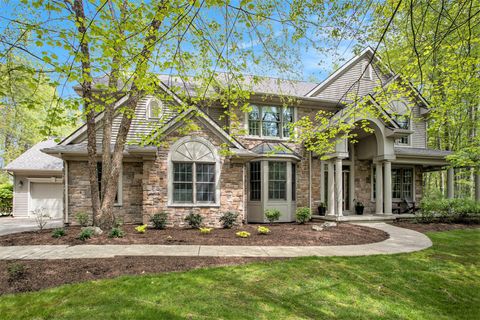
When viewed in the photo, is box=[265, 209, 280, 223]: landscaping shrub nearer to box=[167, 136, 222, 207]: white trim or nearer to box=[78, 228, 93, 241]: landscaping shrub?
box=[167, 136, 222, 207]: white trim

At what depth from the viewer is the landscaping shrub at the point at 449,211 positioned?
12.6 meters

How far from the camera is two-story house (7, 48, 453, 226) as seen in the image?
10.4 metres

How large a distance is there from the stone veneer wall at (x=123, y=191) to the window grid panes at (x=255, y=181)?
15.5 feet

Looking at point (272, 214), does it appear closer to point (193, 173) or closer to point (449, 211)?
point (193, 173)

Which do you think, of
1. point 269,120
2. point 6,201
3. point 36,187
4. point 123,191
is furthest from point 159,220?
point 6,201

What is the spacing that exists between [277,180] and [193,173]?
3.82 meters

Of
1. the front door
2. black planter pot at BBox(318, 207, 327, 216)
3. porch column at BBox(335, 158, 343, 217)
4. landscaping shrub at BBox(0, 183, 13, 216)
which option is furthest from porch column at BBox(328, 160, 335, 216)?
landscaping shrub at BBox(0, 183, 13, 216)

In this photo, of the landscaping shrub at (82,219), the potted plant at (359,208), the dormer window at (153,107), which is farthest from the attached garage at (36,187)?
the potted plant at (359,208)

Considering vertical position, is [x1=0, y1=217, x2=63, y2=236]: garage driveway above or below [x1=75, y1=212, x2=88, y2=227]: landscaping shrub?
below

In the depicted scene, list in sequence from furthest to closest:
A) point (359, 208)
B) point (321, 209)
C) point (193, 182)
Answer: point (359, 208), point (321, 209), point (193, 182)

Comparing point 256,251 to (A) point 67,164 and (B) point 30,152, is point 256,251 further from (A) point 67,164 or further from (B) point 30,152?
(B) point 30,152

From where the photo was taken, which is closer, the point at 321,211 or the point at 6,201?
the point at 321,211

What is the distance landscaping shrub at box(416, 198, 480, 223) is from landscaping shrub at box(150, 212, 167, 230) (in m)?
11.1

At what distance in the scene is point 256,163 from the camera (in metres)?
12.4
